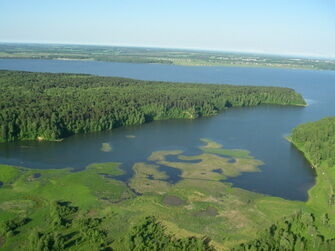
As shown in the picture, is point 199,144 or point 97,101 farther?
point 97,101

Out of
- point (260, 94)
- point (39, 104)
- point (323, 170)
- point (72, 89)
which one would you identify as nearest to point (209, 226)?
point (323, 170)

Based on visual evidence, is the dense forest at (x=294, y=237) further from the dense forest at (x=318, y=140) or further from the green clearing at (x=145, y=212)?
the dense forest at (x=318, y=140)

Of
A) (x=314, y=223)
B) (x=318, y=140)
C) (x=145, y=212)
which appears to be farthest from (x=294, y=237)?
(x=318, y=140)

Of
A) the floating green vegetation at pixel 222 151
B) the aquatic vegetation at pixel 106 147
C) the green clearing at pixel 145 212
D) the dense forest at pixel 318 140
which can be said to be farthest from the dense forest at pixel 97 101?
the dense forest at pixel 318 140

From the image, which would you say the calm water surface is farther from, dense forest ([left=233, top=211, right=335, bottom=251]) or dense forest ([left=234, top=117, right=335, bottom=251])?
dense forest ([left=233, top=211, right=335, bottom=251])

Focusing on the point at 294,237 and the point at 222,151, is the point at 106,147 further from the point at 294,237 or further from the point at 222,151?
the point at 294,237

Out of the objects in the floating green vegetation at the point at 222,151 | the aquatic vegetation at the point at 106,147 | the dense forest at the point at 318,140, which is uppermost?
the dense forest at the point at 318,140
